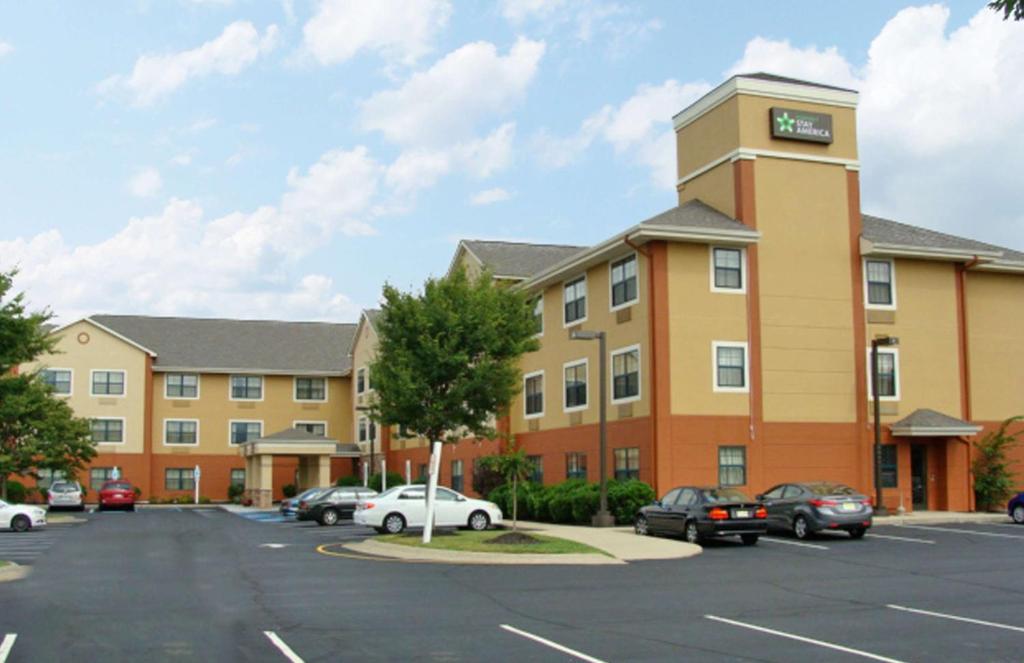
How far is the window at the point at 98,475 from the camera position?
65.1 metres

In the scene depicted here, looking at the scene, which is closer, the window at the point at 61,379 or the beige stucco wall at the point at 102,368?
the window at the point at 61,379

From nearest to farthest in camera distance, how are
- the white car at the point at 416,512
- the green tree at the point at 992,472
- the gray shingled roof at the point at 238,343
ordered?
the white car at the point at 416,512 < the green tree at the point at 992,472 < the gray shingled roof at the point at 238,343

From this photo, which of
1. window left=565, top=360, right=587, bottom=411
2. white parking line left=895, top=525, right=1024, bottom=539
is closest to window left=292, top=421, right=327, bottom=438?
window left=565, top=360, right=587, bottom=411

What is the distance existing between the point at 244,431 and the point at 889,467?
144 ft

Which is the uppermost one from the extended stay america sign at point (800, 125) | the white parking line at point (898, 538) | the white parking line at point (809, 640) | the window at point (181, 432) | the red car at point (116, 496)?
the extended stay america sign at point (800, 125)

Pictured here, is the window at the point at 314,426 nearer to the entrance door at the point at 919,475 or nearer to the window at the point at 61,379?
the window at the point at 61,379

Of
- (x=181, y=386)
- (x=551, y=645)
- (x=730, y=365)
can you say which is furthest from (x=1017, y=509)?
(x=181, y=386)

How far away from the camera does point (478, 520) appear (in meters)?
31.5

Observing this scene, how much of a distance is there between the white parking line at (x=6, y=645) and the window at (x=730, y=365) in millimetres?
24547

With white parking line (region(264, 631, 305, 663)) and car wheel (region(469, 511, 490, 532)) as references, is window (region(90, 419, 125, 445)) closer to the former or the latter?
car wheel (region(469, 511, 490, 532))

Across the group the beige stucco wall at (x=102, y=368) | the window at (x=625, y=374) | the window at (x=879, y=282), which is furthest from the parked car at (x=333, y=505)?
the beige stucco wall at (x=102, y=368)

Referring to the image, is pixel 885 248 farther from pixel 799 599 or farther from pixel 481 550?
pixel 799 599

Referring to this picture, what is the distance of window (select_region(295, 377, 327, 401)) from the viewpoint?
232 ft

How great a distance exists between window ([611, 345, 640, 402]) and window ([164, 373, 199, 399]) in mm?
38715
